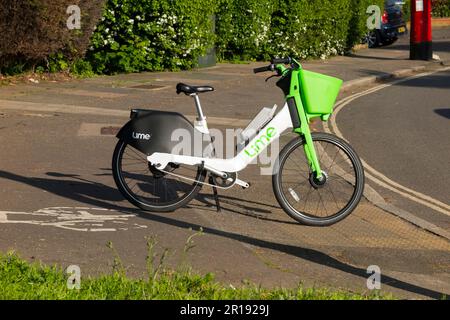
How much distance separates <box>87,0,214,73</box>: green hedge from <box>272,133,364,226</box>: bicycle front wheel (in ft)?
36.6

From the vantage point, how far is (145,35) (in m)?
19.9

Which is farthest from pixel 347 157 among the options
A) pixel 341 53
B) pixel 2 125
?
pixel 341 53

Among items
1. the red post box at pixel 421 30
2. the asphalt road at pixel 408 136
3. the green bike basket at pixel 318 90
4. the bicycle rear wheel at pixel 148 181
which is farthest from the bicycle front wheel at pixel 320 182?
the red post box at pixel 421 30

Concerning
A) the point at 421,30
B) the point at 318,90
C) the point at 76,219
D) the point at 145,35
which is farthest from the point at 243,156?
the point at 421,30

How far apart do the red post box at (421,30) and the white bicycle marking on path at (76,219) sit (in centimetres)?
2002

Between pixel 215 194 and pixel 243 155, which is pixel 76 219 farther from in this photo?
pixel 243 155

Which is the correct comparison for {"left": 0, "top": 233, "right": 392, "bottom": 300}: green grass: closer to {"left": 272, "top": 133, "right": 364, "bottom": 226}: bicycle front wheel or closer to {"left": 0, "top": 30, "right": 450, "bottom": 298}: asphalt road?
{"left": 0, "top": 30, "right": 450, "bottom": 298}: asphalt road

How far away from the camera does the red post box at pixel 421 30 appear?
27312mm

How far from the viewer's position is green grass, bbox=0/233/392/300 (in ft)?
19.1

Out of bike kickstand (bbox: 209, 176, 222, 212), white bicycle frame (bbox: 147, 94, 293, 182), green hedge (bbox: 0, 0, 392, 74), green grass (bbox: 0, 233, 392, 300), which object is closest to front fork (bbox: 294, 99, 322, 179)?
white bicycle frame (bbox: 147, 94, 293, 182)

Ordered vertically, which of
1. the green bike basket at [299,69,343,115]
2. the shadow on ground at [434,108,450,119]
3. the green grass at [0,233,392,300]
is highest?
the green bike basket at [299,69,343,115]

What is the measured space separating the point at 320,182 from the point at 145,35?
11770 millimetres
